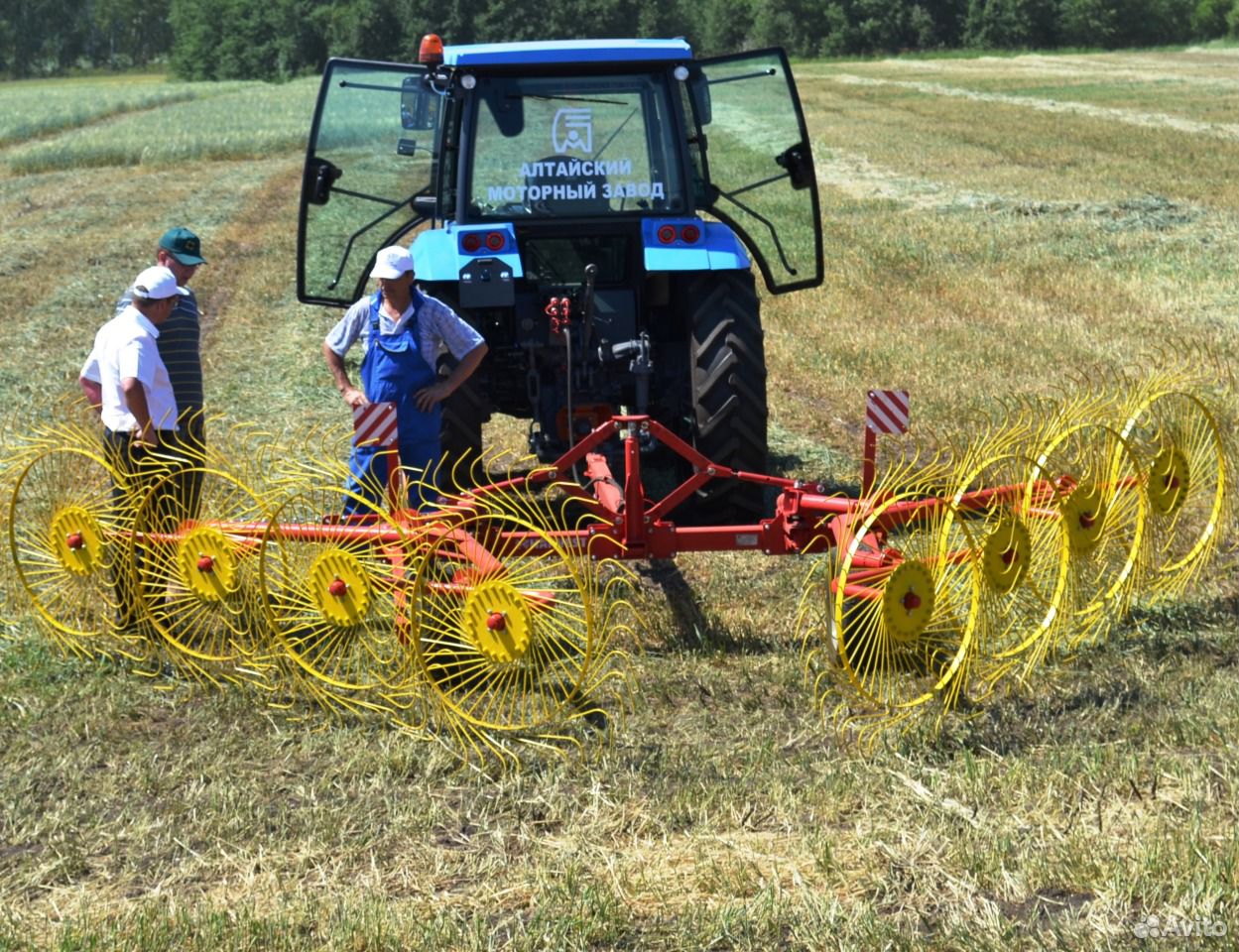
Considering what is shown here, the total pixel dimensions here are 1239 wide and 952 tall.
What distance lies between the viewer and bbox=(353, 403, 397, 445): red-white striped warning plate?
5477mm

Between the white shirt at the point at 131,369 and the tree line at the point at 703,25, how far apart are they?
57400 millimetres

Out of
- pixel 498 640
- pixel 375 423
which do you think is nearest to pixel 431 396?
pixel 375 423

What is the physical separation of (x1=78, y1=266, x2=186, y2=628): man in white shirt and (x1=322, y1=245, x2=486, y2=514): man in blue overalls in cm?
62

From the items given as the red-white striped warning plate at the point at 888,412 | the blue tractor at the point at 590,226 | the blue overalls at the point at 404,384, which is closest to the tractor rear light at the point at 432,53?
the blue tractor at the point at 590,226

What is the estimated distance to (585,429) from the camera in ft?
22.2

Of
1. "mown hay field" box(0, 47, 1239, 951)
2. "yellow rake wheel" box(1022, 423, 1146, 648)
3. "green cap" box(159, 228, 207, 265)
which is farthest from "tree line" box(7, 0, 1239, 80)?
"mown hay field" box(0, 47, 1239, 951)

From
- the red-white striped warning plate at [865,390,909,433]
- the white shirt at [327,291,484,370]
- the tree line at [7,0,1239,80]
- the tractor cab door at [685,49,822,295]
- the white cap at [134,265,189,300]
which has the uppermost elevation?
the tree line at [7,0,1239,80]

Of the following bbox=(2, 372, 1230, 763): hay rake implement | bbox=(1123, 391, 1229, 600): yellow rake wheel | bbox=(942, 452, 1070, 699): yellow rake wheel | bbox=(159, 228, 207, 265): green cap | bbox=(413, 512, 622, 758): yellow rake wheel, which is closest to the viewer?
bbox=(413, 512, 622, 758): yellow rake wheel

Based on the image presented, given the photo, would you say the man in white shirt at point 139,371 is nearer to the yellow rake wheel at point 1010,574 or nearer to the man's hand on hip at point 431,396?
the man's hand on hip at point 431,396

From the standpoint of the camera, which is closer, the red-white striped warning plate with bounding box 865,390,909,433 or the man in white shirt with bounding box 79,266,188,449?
the man in white shirt with bounding box 79,266,188,449

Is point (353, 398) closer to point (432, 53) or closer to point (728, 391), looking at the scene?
point (728, 391)

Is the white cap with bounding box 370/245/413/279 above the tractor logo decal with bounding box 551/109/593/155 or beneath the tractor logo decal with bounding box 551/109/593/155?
beneath

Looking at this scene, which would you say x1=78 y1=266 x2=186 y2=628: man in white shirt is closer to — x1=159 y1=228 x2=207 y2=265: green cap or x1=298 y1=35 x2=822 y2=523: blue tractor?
x1=159 y1=228 x2=207 y2=265: green cap

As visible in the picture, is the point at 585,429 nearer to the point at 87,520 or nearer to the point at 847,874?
the point at 87,520
